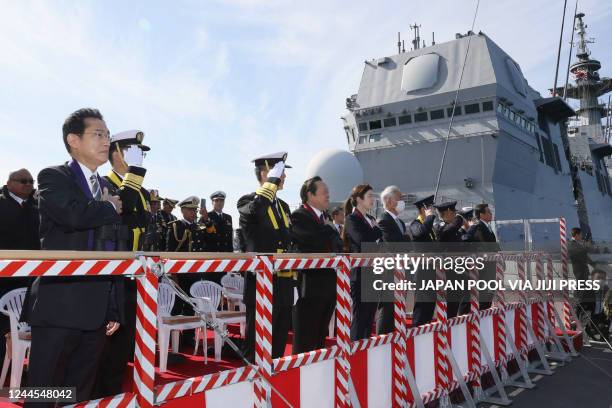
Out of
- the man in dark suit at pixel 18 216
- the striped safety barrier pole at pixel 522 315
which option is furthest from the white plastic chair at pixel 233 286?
the striped safety barrier pole at pixel 522 315

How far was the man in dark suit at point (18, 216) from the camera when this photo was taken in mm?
4645

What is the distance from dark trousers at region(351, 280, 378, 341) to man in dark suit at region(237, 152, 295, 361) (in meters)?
1.01

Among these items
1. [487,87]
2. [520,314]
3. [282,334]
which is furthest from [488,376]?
[487,87]

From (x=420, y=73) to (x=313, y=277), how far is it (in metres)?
20.9

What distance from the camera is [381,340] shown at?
3.95 meters

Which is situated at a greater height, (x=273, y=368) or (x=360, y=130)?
(x=360, y=130)

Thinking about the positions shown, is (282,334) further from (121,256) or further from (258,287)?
(121,256)

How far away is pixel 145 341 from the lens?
222 cm

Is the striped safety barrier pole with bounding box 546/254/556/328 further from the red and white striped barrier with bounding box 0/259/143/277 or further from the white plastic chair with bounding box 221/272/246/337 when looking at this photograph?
the red and white striped barrier with bounding box 0/259/143/277

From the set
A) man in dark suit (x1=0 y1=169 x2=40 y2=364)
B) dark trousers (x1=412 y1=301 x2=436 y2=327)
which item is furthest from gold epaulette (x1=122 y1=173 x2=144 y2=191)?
dark trousers (x1=412 y1=301 x2=436 y2=327)

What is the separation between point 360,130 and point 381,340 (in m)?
21.8

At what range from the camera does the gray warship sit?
71.2ft

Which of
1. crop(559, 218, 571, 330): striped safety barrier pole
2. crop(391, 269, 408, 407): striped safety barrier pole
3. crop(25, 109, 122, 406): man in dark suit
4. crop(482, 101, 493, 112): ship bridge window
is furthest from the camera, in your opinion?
crop(482, 101, 493, 112): ship bridge window

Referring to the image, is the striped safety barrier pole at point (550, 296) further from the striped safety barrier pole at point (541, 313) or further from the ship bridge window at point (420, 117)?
the ship bridge window at point (420, 117)
